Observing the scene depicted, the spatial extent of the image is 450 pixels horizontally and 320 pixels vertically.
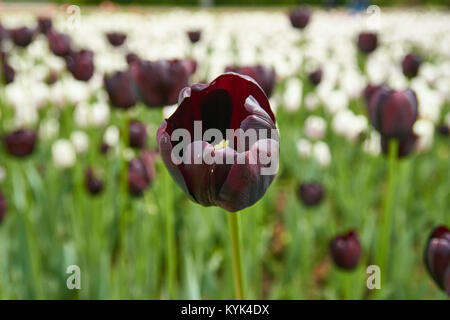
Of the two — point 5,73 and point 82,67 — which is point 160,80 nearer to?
point 82,67

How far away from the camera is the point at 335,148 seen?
2648mm

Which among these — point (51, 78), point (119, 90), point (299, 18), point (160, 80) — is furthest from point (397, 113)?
point (51, 78)

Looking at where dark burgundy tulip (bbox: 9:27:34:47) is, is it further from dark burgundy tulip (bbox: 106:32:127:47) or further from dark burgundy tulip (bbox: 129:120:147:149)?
dark burgundy tulip (bbox: 129:120:147:149)

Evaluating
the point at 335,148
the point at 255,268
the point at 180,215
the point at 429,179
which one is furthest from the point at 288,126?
the point at 255,268

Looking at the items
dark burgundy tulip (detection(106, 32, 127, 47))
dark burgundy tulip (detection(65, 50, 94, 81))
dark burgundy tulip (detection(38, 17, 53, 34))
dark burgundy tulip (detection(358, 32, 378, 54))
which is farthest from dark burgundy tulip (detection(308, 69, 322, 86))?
dark burgundy tulip (detection(38, 17, 53, 34))

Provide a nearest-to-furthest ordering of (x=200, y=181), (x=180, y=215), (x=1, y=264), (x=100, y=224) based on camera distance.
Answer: (x=200, y=181) < (x=1, y=264) < (x=100, y=224) < (x=180, y=215)

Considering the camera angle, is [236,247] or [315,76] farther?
[315,76]

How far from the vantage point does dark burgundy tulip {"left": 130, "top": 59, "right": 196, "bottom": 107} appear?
1060 mm

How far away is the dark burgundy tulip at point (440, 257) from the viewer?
0.73 m

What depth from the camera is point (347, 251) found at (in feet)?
3.87

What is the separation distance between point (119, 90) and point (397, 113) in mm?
782

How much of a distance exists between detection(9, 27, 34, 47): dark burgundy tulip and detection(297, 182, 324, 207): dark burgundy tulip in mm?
1273
